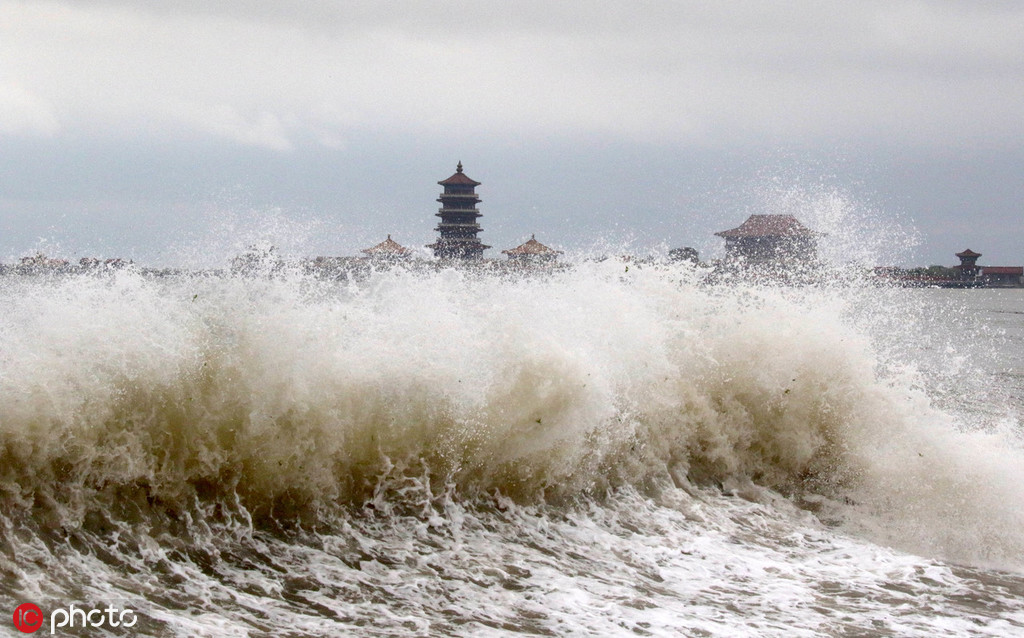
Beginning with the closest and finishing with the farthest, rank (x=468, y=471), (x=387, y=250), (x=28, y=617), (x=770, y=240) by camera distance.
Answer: (x=28, y=617), (x=468, y=471), (x=387, y=250), (x=770, y=240)

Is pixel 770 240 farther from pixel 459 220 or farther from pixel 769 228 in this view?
pixel 459 220

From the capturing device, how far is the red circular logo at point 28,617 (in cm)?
350

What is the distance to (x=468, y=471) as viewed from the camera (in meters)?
5.53

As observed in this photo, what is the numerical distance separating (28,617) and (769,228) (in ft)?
273

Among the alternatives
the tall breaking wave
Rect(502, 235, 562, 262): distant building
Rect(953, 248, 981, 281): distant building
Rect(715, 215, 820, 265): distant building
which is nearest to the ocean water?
the tall breaking wave

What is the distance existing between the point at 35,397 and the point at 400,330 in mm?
2117

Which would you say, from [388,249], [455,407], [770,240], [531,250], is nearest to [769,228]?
[770,240]

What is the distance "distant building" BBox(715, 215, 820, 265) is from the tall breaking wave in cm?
7388

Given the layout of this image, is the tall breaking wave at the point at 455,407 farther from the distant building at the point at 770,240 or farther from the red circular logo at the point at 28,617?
the distant building at the point at 770,240

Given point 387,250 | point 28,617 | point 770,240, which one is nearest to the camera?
point 28,617

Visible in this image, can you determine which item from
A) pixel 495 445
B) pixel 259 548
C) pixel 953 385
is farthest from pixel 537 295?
pixel 953 385

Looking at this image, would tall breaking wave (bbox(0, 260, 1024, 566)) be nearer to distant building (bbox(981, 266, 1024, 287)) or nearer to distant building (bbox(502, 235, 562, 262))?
distant building (bbox(502, 235, 562, 262))

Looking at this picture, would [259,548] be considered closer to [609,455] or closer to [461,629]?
[461,629]

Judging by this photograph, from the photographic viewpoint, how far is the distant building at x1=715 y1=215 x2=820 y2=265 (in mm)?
80625
